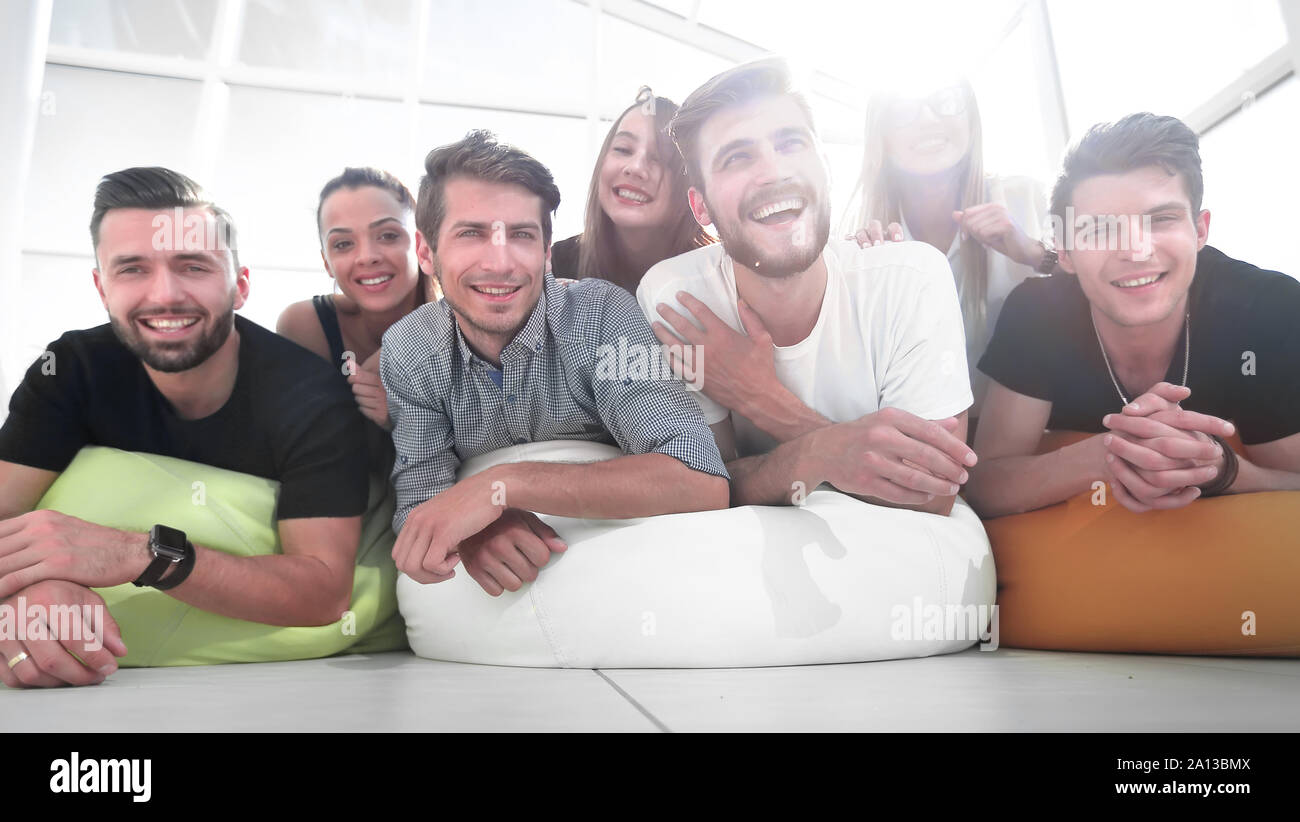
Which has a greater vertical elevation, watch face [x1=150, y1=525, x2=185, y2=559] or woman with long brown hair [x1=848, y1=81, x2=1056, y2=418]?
woman with long brown hair [x1=848, y1=81, x2=1056, y2=418]

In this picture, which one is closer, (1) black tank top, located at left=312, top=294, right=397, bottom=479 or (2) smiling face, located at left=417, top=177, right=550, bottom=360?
(2) smiling face, located at left=417, top=177, right=550, bottom=360

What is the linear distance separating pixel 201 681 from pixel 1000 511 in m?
1.49

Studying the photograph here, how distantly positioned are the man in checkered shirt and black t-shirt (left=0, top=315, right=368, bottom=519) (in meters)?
0.11

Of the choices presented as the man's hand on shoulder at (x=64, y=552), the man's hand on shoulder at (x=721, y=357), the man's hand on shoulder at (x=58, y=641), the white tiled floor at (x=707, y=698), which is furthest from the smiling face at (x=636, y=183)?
the man's hand on shoulder at (x=58, y=641)

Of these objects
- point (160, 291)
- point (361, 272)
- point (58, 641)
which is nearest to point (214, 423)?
point (160, 291)

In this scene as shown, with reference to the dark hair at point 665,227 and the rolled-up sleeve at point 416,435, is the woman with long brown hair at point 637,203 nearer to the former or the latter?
the dark hair at point 665,227

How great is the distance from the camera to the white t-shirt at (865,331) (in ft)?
5.74

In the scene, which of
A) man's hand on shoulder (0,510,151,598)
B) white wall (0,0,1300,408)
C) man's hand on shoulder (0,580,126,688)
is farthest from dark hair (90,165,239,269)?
white wall (0,0,1300,408)

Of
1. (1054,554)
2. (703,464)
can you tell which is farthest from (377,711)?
(1054,554)

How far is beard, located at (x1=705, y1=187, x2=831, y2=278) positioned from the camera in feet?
6.07

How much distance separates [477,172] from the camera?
1841 millimetres

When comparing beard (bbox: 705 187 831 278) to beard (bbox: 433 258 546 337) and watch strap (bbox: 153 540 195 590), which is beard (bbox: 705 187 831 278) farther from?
watch strap (bbox: 153 540 195 590)

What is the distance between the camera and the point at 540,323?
1782 mm

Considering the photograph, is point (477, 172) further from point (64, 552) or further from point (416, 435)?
point (64, 552)
